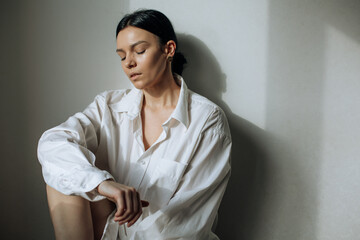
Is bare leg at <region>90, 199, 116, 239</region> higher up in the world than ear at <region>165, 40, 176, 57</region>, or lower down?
lower down

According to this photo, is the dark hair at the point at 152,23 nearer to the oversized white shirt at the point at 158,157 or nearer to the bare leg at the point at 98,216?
the oversized white shirt at the point at 158,157

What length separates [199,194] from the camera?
114cm

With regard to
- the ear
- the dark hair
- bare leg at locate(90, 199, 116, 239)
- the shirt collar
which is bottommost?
bare leg at locate(90, 199, 116, 239)

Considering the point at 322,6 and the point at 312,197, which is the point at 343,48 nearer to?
the point at 322,6

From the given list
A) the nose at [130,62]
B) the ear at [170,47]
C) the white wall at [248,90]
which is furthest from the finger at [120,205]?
the white wall at [248,90]

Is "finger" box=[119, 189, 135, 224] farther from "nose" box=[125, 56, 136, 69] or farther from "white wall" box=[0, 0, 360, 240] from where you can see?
"white wall" box=[0, 0, 360, 240]

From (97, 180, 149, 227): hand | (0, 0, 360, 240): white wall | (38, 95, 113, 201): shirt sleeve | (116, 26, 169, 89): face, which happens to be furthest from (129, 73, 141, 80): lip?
(97, 180, 149, 227): hand

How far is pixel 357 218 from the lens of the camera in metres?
1.35

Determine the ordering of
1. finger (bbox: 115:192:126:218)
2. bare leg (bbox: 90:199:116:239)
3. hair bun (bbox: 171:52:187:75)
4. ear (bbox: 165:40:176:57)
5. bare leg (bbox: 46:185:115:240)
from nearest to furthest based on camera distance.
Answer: finger (bbox: 115:192:126:218) < bare leg (bbox: 46:185:115:240) < bare leg (bbox: 90:199:116:239) < ear (bbox: 165:40:176:57) < hair bun (bbox: 171:52:187:75)

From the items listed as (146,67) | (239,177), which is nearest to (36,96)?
(146,67)

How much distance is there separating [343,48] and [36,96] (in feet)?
4.53

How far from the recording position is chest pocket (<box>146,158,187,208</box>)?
1.16m

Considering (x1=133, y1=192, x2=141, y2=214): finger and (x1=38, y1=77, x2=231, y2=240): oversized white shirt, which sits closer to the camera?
(x1=133, y1=192, x2=141, y2=214): finger

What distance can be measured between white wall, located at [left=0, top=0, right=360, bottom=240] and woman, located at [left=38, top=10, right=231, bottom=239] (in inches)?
9.7
